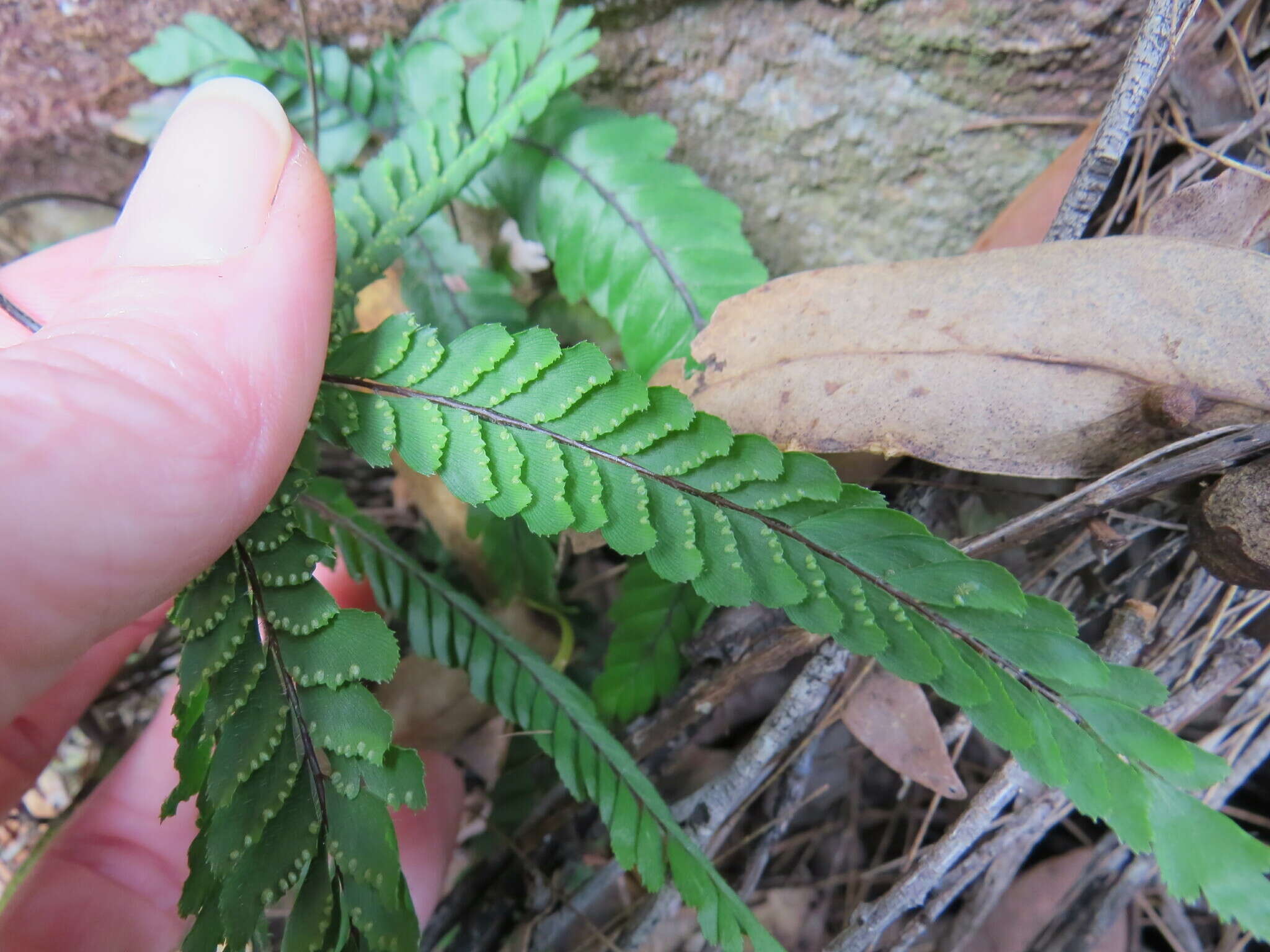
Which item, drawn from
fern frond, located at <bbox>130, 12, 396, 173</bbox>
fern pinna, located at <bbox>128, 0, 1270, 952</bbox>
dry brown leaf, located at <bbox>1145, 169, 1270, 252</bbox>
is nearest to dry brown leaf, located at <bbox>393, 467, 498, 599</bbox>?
fern pinna, located at <bbox>128, 0, 1270, 952</bbox>

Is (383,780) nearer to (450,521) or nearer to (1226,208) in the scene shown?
(450,521)

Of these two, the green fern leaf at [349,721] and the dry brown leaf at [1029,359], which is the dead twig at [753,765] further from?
the green fern leaf at [349,721]

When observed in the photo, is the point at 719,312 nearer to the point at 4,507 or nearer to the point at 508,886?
the point at 4,507

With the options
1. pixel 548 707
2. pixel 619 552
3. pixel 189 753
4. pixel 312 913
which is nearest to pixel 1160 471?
pixel 619 552

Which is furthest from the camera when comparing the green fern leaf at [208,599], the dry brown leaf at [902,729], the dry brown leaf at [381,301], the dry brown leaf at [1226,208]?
the dry brown leaf at [381,301]

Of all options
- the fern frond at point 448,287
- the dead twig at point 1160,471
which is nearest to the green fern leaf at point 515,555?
the fern frond at point 448,287

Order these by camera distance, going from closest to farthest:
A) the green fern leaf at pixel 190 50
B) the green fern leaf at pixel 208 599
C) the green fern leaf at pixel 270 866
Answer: the green fern leaf at pixel 270 866 → the green fern leaf at pixel 208 599 → the green fern leaf at pixel 190 50
